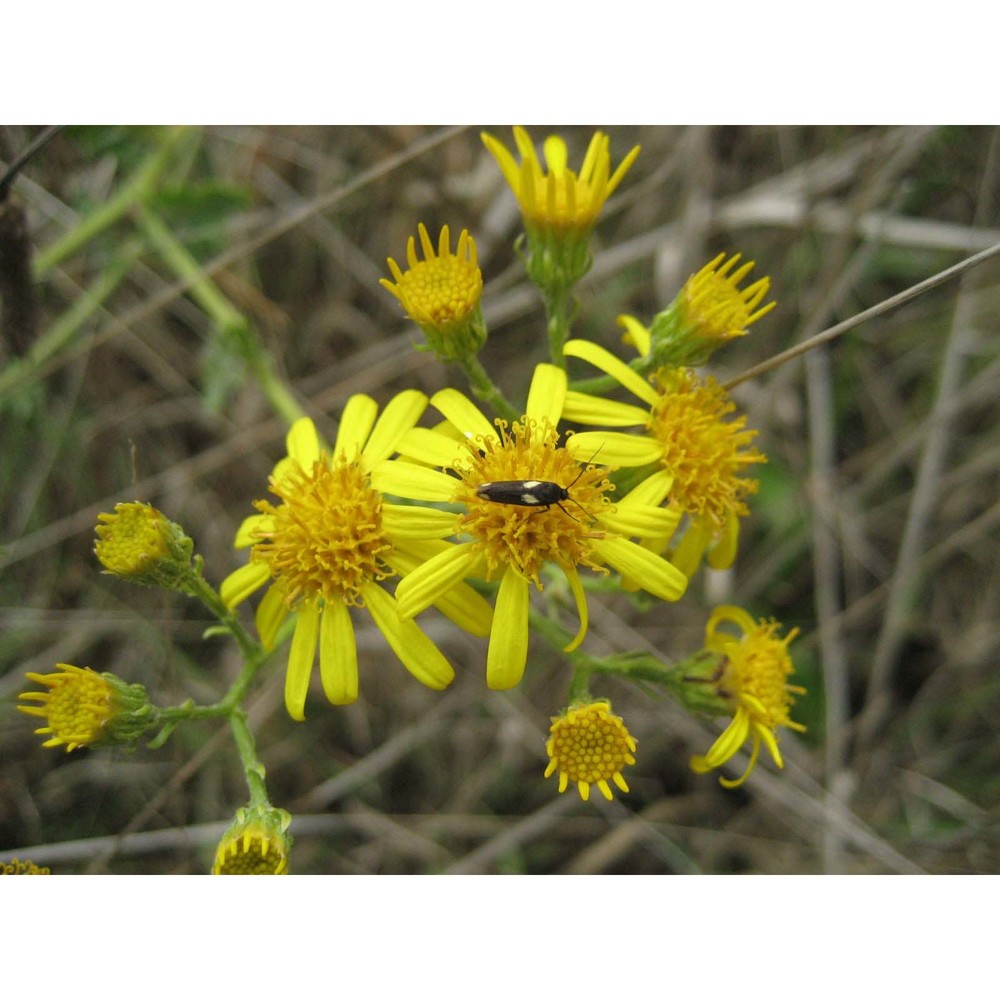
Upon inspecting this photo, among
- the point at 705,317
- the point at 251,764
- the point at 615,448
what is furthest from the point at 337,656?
the point at 705,317

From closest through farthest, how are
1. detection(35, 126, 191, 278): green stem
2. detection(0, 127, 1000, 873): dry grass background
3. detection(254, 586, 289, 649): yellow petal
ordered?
detection(254, 586, 289, 649): yellow petal → detection(35, 126, 191, 278): green stem → detection(0, 127, 1000, 873): dry grass background

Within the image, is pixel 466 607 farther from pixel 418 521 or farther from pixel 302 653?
pixel 302 653

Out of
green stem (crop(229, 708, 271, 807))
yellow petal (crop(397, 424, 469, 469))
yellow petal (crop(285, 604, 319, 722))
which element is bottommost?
green stem (crop(229, 708, 271, 807))

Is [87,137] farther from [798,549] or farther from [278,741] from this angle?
[798,549]

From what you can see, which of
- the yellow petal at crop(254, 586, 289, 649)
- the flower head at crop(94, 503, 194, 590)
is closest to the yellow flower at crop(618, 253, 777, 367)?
the yellow petal at crop(254, 586, 289, 649)

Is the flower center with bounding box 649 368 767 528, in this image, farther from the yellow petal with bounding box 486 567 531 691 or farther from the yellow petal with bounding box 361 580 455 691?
the yellow petal with bounding box 361 580 455 691

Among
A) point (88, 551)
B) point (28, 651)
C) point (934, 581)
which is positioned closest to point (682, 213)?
point (934, 581)

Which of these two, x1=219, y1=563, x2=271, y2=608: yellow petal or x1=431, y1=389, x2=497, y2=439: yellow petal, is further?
x1=219, y1=563, x2=271, y2=608: yellow petal
